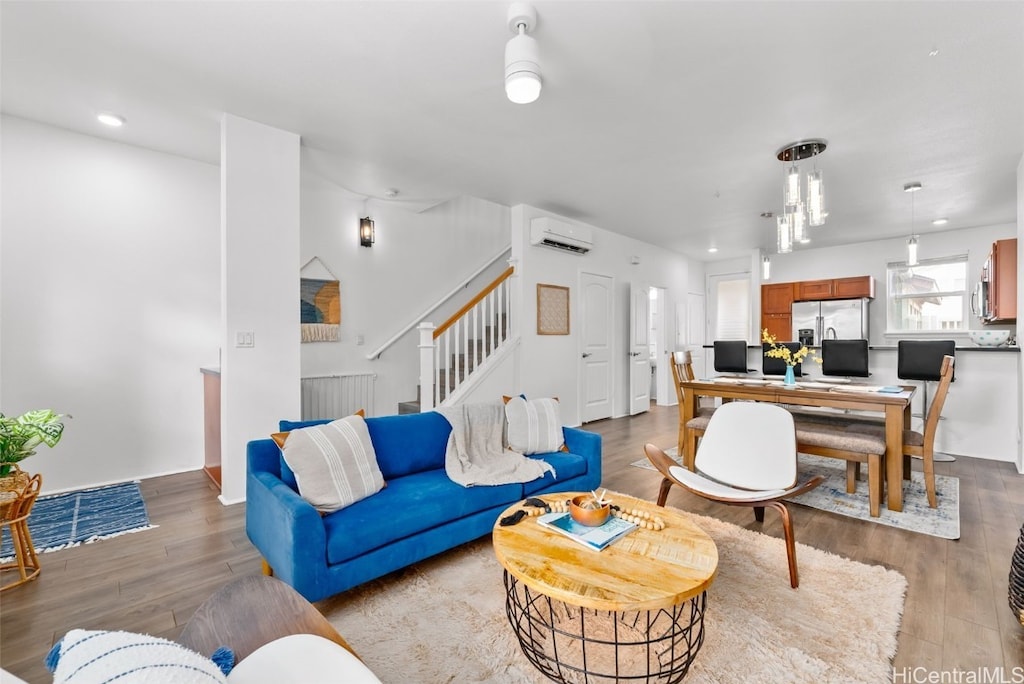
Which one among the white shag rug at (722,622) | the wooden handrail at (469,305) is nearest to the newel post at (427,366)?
the wooden handrail at (469,305)

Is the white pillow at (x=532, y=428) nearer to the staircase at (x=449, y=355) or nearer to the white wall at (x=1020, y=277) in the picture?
the staircase at (x=449, y=355)

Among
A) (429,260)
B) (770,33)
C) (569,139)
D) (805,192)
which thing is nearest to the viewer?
(770,33)

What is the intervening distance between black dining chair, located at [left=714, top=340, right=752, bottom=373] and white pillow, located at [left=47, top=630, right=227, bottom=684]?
18.6 feet

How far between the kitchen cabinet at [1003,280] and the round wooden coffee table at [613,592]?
16.9ft

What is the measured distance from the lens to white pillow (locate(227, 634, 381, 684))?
934mm

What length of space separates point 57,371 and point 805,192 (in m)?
6.74

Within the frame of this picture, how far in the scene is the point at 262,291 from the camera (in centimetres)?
317

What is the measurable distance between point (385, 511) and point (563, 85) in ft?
8.60

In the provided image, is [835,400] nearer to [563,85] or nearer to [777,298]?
[563,85]

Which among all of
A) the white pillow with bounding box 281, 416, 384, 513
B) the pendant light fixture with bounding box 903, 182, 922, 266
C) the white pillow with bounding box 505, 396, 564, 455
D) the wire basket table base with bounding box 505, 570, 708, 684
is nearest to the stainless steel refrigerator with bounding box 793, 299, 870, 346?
the pendant light fixture with bounding box 903, 182, 922, 266

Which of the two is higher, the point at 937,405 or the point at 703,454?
the point at 937,405

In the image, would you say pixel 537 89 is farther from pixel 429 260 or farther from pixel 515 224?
pixel 429 260

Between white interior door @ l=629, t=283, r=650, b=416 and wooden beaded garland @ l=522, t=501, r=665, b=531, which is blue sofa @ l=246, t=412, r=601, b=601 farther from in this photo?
white interior door @ l=629, t=283, r=650, b=416

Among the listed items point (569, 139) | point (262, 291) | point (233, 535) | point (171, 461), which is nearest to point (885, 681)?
point (233, 535)
